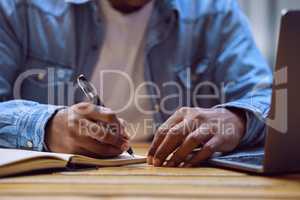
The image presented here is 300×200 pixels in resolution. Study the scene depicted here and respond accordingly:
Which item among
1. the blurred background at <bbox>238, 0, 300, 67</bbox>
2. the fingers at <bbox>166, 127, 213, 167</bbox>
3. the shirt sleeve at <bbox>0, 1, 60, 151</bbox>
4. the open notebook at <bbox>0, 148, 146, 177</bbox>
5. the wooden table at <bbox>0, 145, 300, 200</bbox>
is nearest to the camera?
the wooden table at <bbox>0, 145, 300, 200</bbox>

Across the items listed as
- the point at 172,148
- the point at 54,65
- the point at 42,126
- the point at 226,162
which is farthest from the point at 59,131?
the point at 54,65

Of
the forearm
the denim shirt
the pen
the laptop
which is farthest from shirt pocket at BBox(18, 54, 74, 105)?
the laptop

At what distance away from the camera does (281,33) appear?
663mm

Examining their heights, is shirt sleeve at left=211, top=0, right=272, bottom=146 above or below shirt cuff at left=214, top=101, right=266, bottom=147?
above

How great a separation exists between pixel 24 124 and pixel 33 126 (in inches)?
1.2

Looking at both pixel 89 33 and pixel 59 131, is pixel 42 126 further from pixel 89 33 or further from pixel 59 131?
pixel 89 33

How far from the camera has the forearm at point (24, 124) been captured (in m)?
0.99

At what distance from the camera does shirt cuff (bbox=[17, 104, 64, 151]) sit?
989 millimetres

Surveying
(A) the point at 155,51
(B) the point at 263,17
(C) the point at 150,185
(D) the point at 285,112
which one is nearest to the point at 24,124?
(C) the point at 150,185

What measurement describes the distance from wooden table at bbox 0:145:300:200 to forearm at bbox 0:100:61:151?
0.70 feet

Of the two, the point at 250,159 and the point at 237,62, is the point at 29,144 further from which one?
the point at 237,62

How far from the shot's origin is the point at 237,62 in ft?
4.97

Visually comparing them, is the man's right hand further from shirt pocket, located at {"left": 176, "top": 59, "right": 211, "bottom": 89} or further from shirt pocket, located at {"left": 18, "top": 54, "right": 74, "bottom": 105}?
shirt pocket, located at {"left": 176, "top": 59, "right": 211, "bottom": 89}

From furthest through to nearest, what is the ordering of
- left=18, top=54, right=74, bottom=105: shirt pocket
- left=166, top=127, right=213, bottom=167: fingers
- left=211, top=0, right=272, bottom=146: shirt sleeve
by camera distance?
left=18, top=54, right=74, bottom=105: shirt pocket < left=211, top=0, right=272, bottom=146: shirt sleeve < left=166, top=127, right=213, bottom=167: fingers
